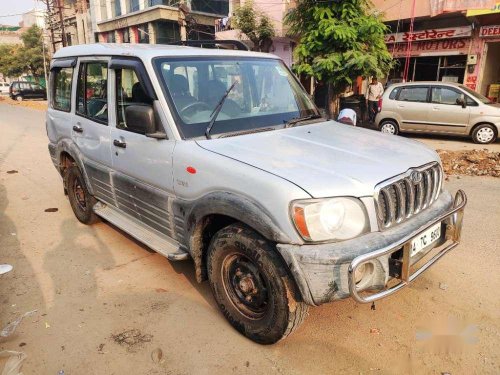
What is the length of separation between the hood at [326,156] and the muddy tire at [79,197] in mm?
2337

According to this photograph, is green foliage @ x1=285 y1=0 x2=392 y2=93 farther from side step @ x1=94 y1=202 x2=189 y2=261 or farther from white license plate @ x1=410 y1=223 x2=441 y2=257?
white license plate @ x1=410 y1=223 x2=441 y2=257

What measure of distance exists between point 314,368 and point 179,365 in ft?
2.78

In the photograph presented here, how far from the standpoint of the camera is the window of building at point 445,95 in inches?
406

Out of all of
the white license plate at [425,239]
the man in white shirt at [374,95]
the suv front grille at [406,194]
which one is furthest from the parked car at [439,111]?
the white license plate at [425,239]

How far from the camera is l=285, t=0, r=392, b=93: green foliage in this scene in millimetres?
10289

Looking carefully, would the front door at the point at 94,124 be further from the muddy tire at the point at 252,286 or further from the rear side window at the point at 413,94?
the rear side window at the point at 413,94

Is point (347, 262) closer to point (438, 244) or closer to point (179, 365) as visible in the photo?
point (438, 244)

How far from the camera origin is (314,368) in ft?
8.09

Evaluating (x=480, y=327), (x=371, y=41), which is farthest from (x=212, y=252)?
(x=371, y=41)

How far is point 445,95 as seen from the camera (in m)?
10.5

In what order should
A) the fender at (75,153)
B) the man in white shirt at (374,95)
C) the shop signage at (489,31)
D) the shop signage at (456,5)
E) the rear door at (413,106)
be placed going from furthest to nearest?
the man in white shirt at (374,95) → the shop signage at (489,31) → the shop signage at (456,5) → the rear door at (413,106) → the fender at (75,153)

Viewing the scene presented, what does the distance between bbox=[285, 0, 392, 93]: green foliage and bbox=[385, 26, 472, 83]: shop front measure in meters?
4.27

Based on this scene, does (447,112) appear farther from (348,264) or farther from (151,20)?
(151,20)

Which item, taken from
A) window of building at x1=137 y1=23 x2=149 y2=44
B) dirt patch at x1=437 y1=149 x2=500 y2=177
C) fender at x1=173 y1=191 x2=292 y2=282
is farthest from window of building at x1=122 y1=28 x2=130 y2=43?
fender at x1=173 y1=191 x2=292 y2=282
